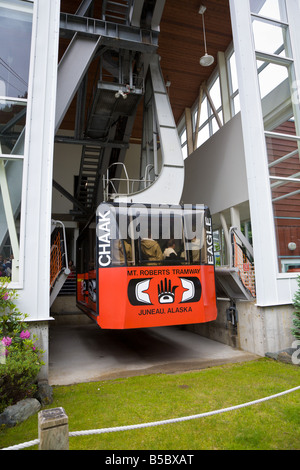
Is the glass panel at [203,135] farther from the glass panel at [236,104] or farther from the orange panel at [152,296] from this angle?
the orange panel at [152,296]

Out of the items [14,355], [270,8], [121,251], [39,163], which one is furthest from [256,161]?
[14,355]

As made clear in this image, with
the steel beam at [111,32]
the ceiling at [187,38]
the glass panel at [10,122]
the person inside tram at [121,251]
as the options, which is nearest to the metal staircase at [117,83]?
the steel beam at [111,32]

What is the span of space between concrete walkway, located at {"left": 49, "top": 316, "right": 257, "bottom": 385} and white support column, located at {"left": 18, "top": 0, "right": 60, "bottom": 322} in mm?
1640

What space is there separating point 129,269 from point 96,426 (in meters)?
2.58

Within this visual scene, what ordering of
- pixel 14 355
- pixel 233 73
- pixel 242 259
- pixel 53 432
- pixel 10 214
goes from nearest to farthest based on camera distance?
pixel 53 432
pixel 14 355
pixel 10 214
pixel 242 259
pixel 233 73

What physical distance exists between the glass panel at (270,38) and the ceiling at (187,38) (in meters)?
4.55

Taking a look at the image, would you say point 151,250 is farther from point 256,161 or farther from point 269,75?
point 269,75

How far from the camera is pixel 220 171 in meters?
11.3

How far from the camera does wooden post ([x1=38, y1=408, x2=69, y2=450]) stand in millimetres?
1948

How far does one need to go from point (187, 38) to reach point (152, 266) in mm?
10489

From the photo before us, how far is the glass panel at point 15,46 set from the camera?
5901 mm

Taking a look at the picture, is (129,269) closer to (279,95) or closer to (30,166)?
(30,166)

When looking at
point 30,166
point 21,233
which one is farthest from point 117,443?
point 30,166

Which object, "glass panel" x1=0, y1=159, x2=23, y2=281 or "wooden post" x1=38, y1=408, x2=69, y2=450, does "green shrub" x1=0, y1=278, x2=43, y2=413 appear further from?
"wooden post" x1=38, y1=408, x2=69, y2=450
